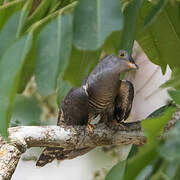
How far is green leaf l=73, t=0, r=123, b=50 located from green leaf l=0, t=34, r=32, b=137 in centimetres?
14

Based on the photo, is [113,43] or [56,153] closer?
[113,43]

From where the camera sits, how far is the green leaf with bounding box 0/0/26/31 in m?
1.49

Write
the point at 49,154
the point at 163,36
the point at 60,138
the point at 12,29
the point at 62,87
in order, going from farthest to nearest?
the point at 49,154
the point at 60,138
the point at 163,36
the point at 62,87
the point at 12,29

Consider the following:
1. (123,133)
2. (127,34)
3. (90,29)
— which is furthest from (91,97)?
(90,29)

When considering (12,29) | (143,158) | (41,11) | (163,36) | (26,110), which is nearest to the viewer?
(143,158)

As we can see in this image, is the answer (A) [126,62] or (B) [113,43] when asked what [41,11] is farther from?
(A) [126,62]

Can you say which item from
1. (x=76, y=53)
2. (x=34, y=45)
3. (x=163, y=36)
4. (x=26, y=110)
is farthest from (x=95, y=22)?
(x=26, y=110)

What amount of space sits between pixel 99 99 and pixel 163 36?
633 millimetres

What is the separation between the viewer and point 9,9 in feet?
5.01

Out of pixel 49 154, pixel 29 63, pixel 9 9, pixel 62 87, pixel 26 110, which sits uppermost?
pixel 9 9

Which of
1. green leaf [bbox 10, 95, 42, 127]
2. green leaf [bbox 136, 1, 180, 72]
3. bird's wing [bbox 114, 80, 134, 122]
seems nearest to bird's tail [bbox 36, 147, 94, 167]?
bird's wing [bbox 114, 80, 134, 122]

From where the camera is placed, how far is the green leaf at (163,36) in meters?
1.78

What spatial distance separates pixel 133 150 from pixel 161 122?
112 cm

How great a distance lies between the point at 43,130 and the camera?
201cm
